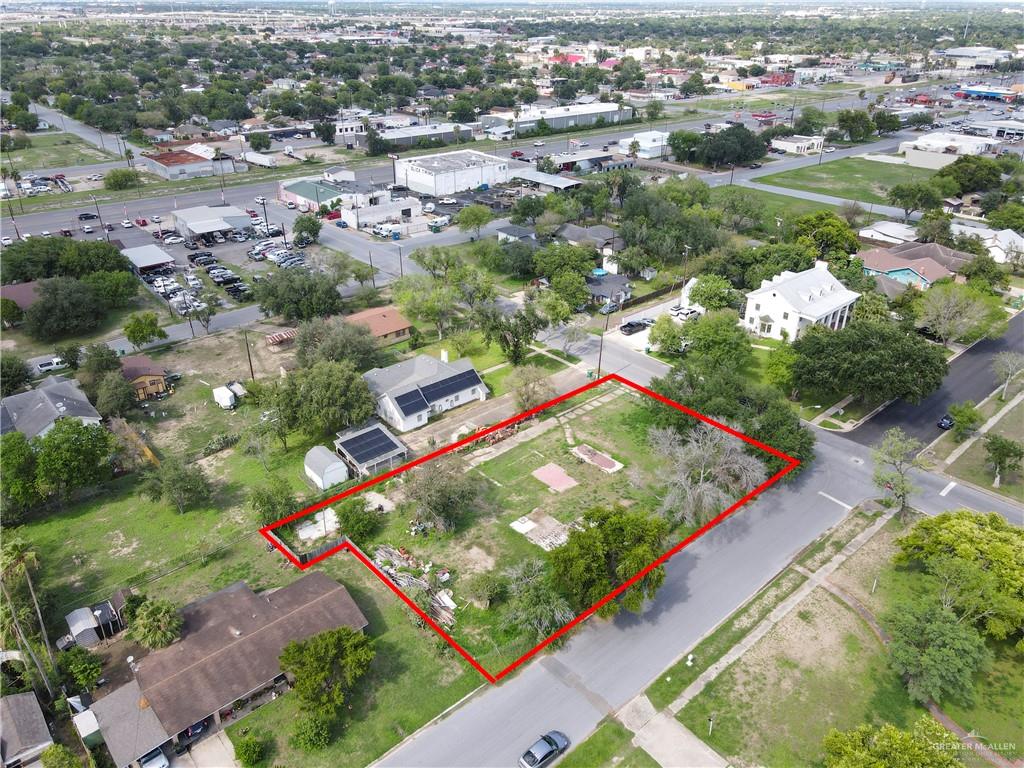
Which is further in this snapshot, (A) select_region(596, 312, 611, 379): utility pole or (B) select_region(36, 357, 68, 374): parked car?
(A) select_region(596, 312, 611, 379): utility pole

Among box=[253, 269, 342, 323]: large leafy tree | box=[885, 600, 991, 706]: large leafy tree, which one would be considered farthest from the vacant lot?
box=[253, 269, 342, 323]: large leafy tree

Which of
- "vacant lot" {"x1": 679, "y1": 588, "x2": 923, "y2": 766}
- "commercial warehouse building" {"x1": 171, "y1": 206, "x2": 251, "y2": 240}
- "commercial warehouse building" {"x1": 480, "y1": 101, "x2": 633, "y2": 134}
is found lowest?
"vacant lot" {"x1": 679, "y1": 588, "x2": 923, "y2": 766}

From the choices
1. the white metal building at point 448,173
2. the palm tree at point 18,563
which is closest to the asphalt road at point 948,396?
the palm tree at point 18,563

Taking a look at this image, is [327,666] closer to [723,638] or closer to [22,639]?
[22,639]

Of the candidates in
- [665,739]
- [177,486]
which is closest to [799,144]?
[177,486]

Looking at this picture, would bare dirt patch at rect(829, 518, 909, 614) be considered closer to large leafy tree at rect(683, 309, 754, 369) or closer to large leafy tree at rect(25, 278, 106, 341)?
large leafy tree at rect(683, 309, 754, 369)

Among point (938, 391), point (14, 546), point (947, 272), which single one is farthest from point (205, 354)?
point (947, 272)
